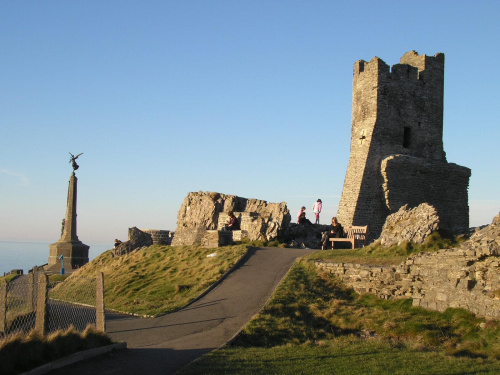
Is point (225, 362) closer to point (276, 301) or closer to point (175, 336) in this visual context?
point (175, 336)

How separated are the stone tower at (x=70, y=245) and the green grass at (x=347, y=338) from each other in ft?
78.1

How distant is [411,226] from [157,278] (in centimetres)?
1059

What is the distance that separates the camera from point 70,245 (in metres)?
40.0

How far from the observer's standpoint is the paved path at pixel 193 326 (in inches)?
470

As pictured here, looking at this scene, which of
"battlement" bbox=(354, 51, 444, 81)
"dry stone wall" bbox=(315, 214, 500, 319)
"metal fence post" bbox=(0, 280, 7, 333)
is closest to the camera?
"metal fence post" bbox=(0, 280, 7, 333)

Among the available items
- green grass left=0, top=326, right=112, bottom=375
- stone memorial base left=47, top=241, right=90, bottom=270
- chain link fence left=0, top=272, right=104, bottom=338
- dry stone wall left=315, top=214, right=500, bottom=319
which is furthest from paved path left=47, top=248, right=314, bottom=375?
stone memorial base left=47, top=241, right=90, bottom=270

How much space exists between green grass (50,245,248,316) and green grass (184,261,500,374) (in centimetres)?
372

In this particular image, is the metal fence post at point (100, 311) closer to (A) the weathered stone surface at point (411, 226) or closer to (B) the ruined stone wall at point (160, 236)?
(A) the weathered stone surface at point (411, 226)

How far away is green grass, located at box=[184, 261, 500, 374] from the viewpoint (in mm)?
11664

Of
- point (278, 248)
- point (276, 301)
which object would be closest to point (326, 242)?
point (278, 248)

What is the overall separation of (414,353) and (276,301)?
19.3ft

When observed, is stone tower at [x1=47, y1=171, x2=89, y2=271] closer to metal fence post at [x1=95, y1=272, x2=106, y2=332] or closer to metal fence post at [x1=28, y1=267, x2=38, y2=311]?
metal fence post at [x1=28, y1=267, x2=38, y2=311]

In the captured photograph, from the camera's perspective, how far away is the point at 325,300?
18.6 meters

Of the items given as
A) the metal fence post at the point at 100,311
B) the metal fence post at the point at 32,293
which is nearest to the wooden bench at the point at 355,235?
the metal fence post at the point at 100,311
